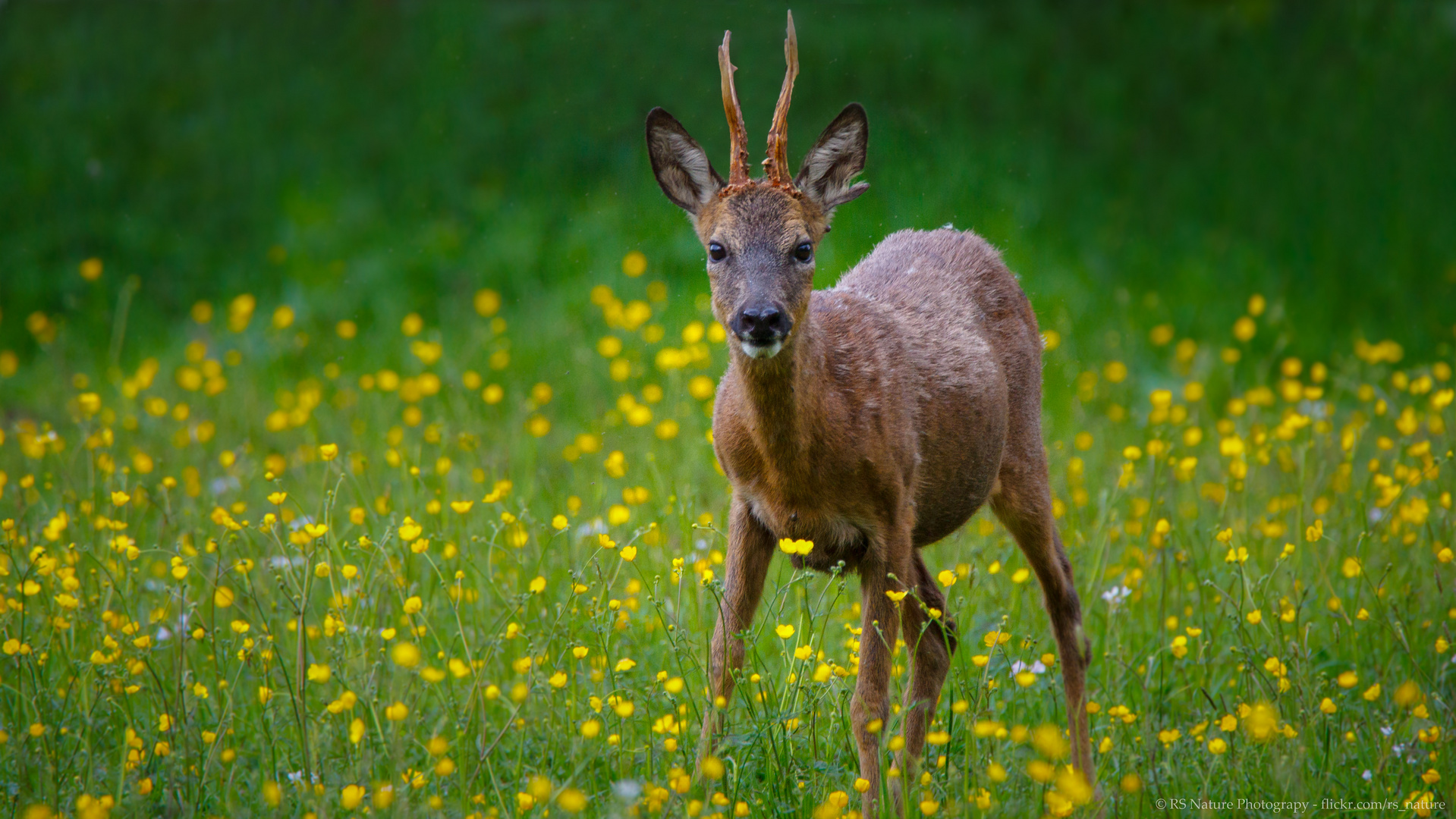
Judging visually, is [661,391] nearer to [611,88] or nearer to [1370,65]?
[611,88]

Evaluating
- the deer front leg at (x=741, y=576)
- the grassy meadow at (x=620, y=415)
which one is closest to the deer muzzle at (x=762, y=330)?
the deer front leg at (x=741, y=576)

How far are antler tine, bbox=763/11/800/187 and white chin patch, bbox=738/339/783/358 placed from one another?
62 cm

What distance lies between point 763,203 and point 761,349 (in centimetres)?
57

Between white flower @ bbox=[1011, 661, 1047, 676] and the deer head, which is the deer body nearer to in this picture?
the deer head

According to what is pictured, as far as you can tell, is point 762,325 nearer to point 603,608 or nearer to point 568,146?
point 603,608

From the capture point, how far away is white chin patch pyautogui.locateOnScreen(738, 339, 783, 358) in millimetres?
3672

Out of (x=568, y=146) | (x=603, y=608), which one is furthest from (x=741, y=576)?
(x=568, y=146)

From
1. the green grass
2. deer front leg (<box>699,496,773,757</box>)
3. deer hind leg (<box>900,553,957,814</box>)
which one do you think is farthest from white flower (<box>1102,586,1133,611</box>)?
deer front leg (<box>699,496,773,757</box>)

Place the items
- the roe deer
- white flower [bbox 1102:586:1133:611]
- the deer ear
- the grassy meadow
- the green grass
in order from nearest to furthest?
the green grass, the grassy meadow, the roe deer, the deer ear, white flower [bbox 1102:586:1133:611]

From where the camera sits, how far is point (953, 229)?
4902 millimetres

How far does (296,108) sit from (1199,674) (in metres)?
7.68

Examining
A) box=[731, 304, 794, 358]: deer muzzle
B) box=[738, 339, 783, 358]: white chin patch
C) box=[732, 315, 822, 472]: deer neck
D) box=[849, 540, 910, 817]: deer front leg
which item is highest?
box=[731, 304, 794, 358]: deer muzzle

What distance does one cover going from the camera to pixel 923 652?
14.5 feet

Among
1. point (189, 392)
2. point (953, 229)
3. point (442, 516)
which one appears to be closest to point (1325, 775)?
point (953, 229)
